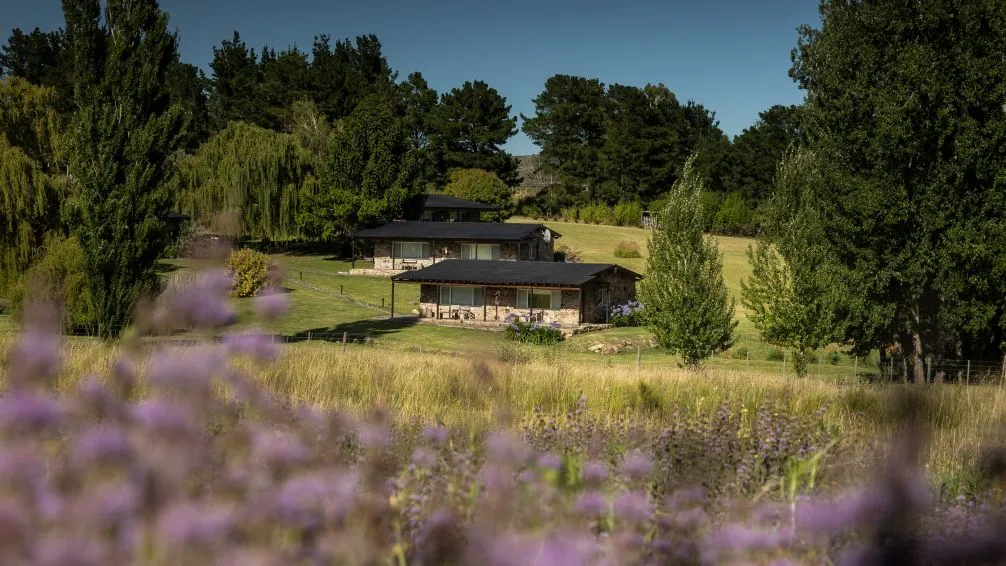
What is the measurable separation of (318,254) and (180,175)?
42.0ft

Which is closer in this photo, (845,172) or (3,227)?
(845,172)

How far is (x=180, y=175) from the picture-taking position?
200 feet

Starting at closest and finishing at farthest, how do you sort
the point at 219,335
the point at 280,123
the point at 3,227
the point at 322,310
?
the point at 219,335 → the point at 3,227 → the point at 322,310 → the point at 280,123

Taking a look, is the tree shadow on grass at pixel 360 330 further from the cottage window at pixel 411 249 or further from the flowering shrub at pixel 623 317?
the cottage window at pixel 411 249

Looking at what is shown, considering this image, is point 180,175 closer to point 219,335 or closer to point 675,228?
point 675,228

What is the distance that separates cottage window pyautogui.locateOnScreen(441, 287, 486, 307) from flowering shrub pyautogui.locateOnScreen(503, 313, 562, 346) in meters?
4.04

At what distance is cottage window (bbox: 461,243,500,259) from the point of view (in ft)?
197

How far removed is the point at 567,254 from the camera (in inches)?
2717

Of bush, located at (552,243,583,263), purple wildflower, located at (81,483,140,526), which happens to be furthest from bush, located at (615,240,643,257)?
purple wildflower, located at (81,483,140,526)

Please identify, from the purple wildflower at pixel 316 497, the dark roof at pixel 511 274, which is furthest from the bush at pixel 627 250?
the purple wildflower at pixel 316 497

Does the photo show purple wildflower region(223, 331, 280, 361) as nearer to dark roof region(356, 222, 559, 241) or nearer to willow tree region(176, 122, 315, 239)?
dark roof region(356, 222, 559, 241)

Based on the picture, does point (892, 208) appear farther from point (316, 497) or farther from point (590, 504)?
point (316, 497)

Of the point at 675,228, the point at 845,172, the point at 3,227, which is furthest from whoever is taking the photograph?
the point at 3,227

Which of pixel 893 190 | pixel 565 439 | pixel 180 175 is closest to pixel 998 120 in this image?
pixel 893 190
